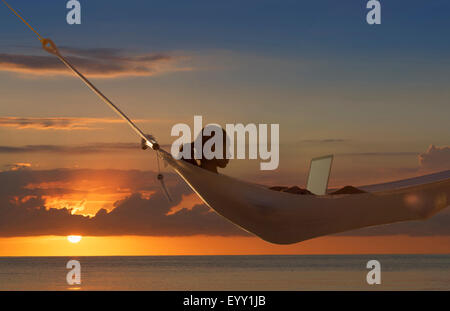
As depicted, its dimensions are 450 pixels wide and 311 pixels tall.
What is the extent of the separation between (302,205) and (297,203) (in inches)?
1.9

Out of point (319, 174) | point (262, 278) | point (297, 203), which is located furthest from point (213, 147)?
point (262, 278)

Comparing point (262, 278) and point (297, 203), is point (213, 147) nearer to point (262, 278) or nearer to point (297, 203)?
point (297, 203)

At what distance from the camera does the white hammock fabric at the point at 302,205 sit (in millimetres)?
4852

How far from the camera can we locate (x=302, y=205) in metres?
5.05

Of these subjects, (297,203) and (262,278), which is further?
(262,278)

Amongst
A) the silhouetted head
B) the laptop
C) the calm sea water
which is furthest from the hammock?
the calm sea water

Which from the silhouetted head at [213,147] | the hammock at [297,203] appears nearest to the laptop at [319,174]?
the hammock at [297,203]

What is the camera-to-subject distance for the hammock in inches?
191

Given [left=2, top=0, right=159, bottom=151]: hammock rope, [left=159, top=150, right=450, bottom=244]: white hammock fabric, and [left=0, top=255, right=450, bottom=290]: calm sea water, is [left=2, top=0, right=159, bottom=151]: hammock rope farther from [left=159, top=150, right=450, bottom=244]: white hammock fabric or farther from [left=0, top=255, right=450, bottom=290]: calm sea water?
[left=0, top=255, right=450, bottom=290]: calm sea water

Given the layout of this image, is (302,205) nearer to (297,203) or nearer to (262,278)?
(297,203)

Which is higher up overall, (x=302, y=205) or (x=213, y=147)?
(x=213, y=147)

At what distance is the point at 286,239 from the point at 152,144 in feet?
4.41

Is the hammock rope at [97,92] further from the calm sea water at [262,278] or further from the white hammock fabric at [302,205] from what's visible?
the calm sea water at [262,278]

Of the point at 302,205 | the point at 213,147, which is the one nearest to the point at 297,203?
the point at 302,205
